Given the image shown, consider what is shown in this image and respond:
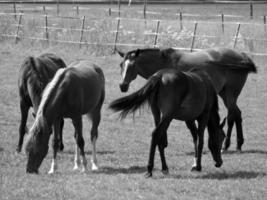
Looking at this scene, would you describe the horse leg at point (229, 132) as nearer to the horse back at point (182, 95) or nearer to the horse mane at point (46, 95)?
the horse back at point (182, 95)

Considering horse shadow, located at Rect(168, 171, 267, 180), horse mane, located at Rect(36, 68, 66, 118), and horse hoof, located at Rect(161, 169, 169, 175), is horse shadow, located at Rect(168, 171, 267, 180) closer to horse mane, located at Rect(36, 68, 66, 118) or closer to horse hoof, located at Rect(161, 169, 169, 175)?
horse hoof, located at Rect(161, 169, 169, 175)

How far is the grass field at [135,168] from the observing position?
27.7 ft

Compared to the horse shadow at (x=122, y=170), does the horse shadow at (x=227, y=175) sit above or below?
above

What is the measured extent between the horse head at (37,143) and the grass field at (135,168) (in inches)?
7.2

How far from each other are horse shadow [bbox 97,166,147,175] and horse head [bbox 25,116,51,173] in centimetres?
114

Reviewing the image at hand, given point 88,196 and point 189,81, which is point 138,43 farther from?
point 88,196

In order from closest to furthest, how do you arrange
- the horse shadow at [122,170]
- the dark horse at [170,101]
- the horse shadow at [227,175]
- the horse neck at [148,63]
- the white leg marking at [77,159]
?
1. the dark horse at [170,101]
2. the horse shadow at [227,175]
3. the horse shadow at [122,170]
4. the white leg marking at [77,159]
5. the horse neck at [148,63]

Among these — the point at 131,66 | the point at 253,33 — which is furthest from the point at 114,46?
the point at 131,66

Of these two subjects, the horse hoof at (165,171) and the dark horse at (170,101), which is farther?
the horse hoof at (165,171)

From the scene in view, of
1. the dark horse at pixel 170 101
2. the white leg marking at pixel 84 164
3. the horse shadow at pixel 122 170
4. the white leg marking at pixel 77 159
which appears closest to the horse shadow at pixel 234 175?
the dark horse at pixel 170 101

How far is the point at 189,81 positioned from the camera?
997 centimetres

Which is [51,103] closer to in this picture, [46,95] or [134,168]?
[46,95]

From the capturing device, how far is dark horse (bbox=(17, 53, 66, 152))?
11516 mm

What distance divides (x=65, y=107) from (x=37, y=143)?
2.50 feet
